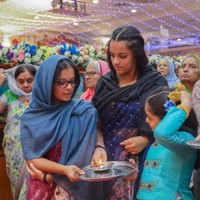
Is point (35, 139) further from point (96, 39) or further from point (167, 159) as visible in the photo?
point (96, 39)

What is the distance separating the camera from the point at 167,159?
1.46 m

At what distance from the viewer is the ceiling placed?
32.1 ft

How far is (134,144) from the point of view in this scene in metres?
1.47

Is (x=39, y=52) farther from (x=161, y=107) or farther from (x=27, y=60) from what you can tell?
(x=161, y=107)

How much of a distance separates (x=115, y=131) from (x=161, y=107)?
0.84 feet

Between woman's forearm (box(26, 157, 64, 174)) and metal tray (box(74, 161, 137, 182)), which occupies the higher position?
metal tray (box(74, 161, 137, 182))

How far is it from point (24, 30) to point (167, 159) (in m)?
13.1

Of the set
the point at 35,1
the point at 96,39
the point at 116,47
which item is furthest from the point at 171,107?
the point at 96,39

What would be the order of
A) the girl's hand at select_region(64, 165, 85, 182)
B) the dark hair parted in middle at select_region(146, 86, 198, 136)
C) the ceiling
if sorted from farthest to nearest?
the ceiling
the dark hair parted in middle at select_region(146, 86, 198, 136)
the girl's hand at select_region(64, 165, 85, 182)

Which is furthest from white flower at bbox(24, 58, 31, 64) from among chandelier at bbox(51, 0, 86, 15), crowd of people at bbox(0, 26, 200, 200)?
chandelier at bbox(51, 0, 86, 15)

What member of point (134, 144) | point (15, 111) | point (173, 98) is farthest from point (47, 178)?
point (15, 111)

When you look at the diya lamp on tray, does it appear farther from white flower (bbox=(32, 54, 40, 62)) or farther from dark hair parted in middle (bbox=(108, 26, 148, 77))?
white flower (bbox=(32, 54, 40, 62))

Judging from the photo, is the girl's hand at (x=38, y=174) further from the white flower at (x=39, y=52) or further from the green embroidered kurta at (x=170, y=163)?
the white flower at (x=39, y=52)

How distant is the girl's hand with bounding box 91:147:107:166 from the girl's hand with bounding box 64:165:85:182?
0.12 m
